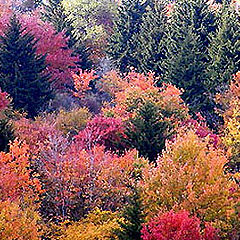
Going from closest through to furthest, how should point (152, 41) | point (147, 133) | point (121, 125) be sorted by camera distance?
point (147, 133) → point (121, 125) → point (152, 41)

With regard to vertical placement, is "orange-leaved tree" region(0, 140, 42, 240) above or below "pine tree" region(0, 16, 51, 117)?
below

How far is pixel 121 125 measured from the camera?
3422cm

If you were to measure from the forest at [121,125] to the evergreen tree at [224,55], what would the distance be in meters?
0.12

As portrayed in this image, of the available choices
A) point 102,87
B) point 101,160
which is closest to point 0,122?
point 101,160

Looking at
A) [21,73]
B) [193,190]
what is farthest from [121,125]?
[193,190]

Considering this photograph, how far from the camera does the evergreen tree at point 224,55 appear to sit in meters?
44.0

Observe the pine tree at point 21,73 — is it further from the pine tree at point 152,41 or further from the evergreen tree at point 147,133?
the pine tree at point 152,41

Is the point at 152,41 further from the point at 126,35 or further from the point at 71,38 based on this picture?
the point at 71,38

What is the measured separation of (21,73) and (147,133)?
14.5 m

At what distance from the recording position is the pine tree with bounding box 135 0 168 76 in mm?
50406

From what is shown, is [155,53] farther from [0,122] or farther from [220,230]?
[220,230]

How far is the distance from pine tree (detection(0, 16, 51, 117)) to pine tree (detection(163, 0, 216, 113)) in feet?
46.0

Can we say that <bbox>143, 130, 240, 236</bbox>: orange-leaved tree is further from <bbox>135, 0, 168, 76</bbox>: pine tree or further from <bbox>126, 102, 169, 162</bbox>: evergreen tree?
<bbox>135, 0, 168, 76</bbox>: pine tree

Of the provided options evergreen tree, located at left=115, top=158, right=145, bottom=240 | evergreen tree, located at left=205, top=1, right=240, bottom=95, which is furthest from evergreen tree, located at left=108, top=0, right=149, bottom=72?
evergreen tree, located at left=115, top=158, right=145, bottom=240
